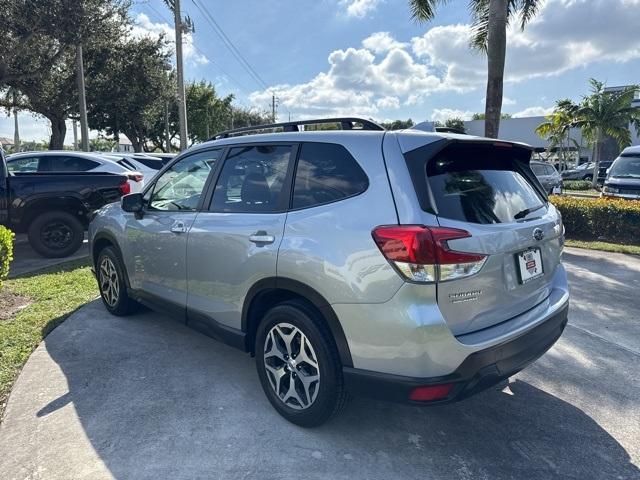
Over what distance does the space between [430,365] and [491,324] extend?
47 cm

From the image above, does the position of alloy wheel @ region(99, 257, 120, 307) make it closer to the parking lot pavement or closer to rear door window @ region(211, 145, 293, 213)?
rear door window @ region(211, 145, 293, 213)

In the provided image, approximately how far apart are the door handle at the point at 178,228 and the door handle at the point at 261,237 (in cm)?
86

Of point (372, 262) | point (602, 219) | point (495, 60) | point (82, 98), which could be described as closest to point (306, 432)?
point (372, 262)

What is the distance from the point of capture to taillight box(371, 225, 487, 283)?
7.55ft

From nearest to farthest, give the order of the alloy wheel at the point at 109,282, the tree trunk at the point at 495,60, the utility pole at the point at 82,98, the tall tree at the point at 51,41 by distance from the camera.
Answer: the alloy wheel at the point at 109,282
the tree trunk at the point at 495,60
the tall tree at the point at 51,41
the utility pole at the point at 82,98

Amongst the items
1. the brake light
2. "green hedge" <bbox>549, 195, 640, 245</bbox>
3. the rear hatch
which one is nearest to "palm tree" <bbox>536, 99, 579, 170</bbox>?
"green hedge" <bbox>549, 195, 640, 245</bbox>

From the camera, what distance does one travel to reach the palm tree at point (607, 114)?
2577 centimetres

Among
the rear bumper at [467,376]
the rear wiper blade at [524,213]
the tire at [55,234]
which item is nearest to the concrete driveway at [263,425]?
the rear bumper at [467,376]

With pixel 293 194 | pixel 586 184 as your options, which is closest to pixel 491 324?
pixel 293 194

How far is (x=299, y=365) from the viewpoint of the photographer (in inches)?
114

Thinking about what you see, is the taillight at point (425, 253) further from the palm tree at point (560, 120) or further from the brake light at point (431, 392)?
the palm tree at point (560, 120)

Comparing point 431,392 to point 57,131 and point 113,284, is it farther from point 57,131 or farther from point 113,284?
point 57,131

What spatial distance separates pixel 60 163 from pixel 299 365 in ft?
27.5

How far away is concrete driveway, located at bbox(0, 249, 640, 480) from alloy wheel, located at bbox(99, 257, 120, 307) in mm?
703
